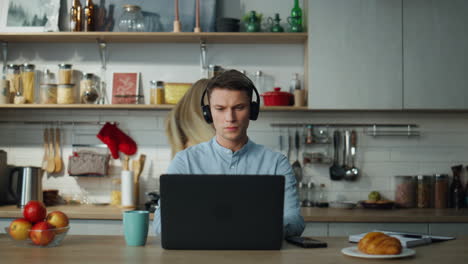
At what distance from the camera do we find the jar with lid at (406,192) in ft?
13.6

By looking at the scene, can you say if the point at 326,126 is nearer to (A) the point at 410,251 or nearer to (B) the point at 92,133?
(B) the point at 92,133

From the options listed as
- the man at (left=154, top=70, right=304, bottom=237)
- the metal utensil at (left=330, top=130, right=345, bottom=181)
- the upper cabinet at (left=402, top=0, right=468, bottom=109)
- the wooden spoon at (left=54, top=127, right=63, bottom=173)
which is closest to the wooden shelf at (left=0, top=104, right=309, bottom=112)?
the wooden spoon at (left=54, top=127, right=63, bottom=173)

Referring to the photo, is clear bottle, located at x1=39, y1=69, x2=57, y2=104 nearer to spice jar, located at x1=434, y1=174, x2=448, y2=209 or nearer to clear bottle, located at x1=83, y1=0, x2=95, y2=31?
clear bottle, located at x1=83, y1=0, x2=95, y2=31

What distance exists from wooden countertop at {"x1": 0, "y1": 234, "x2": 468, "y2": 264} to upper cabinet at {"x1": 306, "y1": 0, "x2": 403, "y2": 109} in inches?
82.2

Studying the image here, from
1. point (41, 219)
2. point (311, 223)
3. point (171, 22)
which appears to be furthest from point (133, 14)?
point (41, 219)

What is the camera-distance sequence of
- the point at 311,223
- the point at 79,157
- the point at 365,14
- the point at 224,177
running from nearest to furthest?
1. the point at 224,177
2. the point at 311,223
3. the point at 365,14
4. the point at 79,157

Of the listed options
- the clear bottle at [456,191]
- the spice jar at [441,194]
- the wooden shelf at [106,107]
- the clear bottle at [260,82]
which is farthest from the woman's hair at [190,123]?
the clear bottle at [456,191]

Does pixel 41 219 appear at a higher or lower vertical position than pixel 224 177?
lower

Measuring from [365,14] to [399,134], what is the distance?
967mm

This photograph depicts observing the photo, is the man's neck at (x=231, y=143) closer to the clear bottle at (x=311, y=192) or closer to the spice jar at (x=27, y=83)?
the clear bottle at (x=311, y=192)

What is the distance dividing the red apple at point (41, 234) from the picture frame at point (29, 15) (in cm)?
266

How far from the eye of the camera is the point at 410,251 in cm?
177

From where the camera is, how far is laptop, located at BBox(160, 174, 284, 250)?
5.51 ft

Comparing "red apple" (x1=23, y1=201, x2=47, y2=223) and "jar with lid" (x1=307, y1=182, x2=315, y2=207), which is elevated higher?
"red apple" (x1=23, y1=201, x2=47, y2=223)
